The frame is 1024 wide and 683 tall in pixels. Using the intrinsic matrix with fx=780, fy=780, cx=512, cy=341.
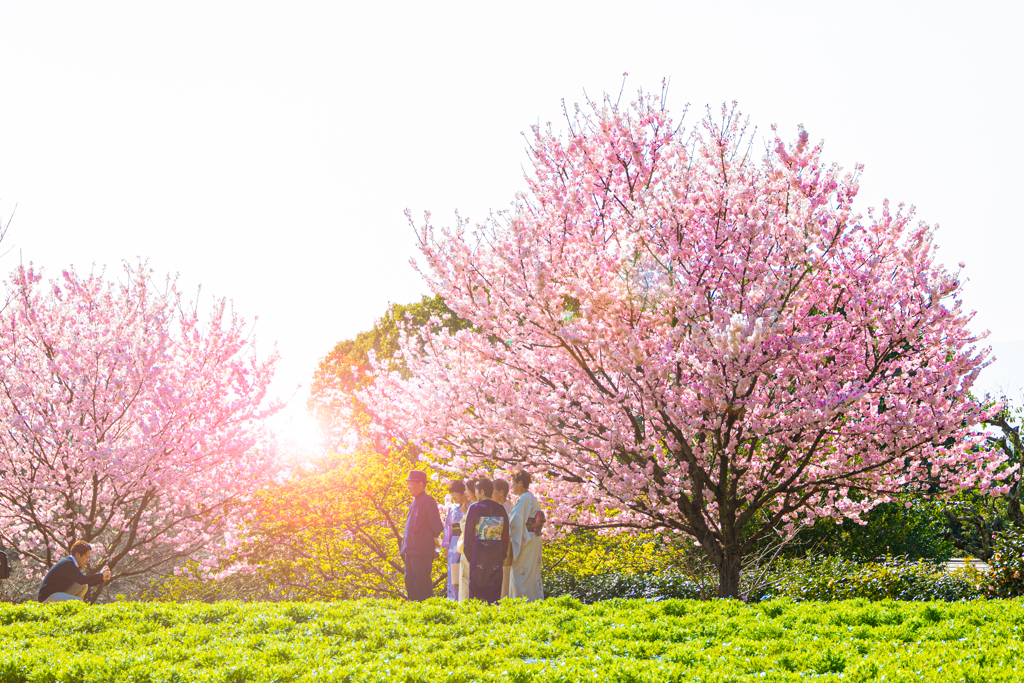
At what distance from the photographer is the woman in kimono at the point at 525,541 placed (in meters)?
9.20

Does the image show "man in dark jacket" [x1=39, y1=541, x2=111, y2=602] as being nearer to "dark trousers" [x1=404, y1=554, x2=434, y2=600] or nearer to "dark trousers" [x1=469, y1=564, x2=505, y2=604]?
"dark trousers" [x1=404, y1=554, x2=434, y2=600]

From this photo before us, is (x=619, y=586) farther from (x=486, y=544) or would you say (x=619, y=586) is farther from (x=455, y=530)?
(x=486, y=544)

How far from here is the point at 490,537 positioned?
29.9ft

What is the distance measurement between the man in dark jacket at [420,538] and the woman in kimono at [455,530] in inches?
6.6

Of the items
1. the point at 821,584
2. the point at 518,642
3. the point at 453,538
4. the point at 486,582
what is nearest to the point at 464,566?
the point at 453,538

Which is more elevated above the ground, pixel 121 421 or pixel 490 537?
pixel 121 421

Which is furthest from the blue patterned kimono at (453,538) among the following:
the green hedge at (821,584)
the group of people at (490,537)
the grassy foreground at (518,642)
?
the green hedge at (821,584)

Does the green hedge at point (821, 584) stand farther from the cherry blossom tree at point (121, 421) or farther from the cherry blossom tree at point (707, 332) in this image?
the cherry blossom tree at point (121, 421)

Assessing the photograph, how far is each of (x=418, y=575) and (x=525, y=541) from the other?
1991 mm

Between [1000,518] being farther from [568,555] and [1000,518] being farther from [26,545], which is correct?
[26,545]

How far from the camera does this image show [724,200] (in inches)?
331

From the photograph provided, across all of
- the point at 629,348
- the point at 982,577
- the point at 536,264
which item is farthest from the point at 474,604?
the point at 982,577

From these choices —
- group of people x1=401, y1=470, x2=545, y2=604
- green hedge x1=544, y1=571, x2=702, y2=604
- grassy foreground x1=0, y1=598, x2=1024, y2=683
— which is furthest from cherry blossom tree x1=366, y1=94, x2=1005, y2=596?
green hedge x1=544, y1=571, x2=702, y2=604

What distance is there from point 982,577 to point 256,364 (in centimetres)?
1240
